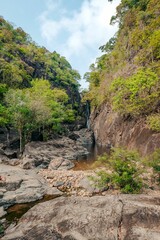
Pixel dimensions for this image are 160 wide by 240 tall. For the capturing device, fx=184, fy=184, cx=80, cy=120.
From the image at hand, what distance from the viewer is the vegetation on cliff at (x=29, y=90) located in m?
23.0

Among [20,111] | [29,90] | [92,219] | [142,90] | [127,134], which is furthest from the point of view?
Answer: [29,90]

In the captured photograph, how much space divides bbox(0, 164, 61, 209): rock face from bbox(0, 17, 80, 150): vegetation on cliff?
1075 centimetres

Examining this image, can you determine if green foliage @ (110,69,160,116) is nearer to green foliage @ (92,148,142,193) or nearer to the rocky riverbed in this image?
green foliage @ (92,148,142,193)

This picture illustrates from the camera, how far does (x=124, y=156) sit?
30.2 ft

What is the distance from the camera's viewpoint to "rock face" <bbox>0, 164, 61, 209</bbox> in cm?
960

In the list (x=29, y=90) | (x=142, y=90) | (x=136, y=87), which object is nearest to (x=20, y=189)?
(x=136, y=87)

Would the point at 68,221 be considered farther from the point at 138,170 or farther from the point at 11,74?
the point at 11,74

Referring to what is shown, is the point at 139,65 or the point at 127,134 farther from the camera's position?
the point at 127,134

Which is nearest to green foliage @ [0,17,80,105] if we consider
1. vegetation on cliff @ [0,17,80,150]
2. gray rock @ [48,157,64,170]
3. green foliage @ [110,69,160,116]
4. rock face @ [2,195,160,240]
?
vegetation on cliff @ [0,17,80,150]

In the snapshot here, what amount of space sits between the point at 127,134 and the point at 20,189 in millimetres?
14578

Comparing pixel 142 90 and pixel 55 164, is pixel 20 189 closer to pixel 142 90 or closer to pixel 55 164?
pixel 55 164

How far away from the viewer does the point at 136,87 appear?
14812mm

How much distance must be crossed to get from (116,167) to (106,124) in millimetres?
23107

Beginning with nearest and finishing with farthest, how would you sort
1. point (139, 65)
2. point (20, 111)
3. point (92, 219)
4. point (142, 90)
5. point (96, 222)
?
point (96, 222) → point (92, 219) → point (142, 90) → point (139, 65) → point (20, 111)
